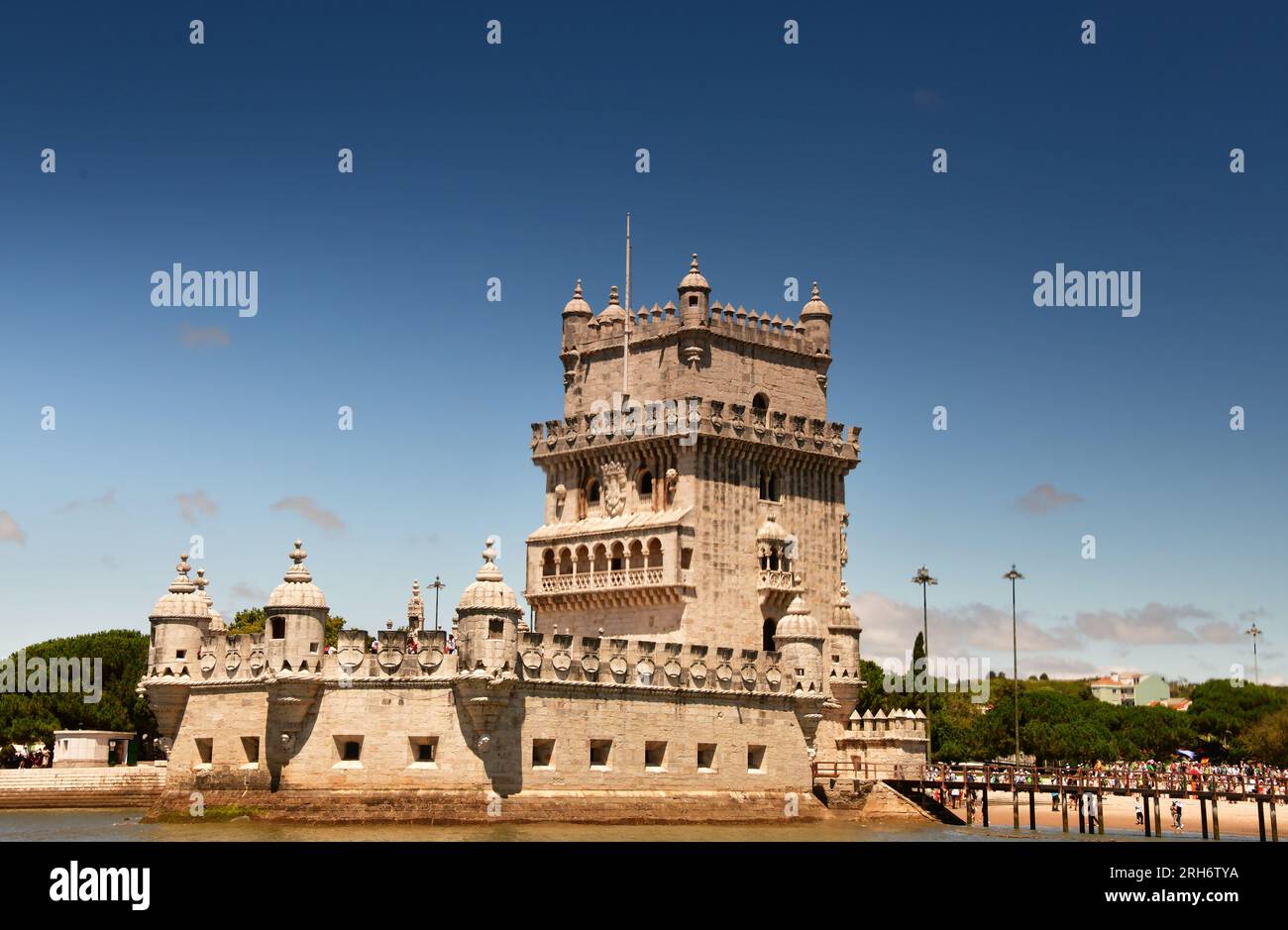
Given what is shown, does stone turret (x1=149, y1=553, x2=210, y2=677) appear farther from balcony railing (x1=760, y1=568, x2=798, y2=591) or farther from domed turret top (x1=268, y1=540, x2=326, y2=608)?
balcony railing (x1=760, y1=568, x2=798, y2=591)

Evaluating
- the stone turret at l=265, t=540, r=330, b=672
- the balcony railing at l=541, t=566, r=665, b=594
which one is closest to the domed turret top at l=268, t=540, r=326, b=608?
the stone turret at l=265, t=540, r=330, b=672

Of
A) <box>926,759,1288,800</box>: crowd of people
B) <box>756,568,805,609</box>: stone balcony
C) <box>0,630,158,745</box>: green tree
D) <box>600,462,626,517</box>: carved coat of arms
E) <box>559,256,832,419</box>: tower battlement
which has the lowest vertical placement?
<box>926,759,1288,800</box>: crowd of people

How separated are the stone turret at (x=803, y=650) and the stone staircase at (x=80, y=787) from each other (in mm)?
30449

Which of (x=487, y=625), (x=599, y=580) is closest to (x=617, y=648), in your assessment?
(x=487, y=625)

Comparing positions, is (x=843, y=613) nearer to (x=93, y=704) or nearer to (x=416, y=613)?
(x=416, y=613)

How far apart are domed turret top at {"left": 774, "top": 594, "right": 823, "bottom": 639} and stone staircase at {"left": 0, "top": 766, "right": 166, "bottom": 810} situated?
30.5 metres

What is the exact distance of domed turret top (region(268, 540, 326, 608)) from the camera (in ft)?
198

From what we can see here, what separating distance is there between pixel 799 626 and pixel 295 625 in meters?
22.7

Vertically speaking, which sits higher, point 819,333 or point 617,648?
point 819,333

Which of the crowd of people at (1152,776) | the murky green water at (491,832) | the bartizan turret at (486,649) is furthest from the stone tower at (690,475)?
the bartizan turret at (486,649)

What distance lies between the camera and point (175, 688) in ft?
210

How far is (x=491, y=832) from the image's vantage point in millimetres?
56375

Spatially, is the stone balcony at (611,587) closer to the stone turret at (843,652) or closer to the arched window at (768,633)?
the arched window at (768,633)
